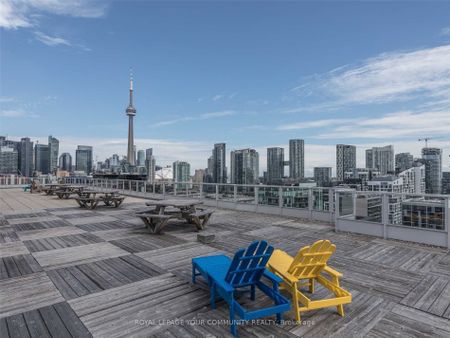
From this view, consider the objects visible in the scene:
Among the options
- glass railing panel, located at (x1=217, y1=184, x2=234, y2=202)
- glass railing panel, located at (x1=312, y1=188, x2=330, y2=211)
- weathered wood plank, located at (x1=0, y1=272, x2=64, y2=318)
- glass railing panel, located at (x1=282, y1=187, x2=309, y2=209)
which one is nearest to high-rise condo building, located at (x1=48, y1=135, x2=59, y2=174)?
glass railing panel, located at (x1=217, y1=184, x2=234, y2=202)

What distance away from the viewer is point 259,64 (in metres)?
27.0

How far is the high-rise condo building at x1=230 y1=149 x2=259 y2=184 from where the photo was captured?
72.2 feet

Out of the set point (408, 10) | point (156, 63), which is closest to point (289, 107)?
point (156, 63)

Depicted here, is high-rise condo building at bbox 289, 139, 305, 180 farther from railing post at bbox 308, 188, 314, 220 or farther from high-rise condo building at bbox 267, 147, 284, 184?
railing post at bbox 308, 188, 314, 220

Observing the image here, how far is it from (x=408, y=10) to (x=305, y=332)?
1400cm

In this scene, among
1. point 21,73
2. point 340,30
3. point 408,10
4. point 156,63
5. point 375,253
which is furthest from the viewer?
point 156,63

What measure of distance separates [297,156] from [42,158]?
66536mm

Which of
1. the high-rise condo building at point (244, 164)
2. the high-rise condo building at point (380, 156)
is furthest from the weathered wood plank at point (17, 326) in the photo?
the high-rise condo building at point (380, 156)

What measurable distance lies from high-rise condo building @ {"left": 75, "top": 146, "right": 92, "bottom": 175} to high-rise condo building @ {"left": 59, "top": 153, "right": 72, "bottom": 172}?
4.03 metres

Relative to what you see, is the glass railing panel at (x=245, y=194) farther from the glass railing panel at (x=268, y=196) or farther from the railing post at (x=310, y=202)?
the railing post at (x=310, y=202)

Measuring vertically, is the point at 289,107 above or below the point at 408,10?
above

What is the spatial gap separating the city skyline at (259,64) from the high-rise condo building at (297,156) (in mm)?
1065

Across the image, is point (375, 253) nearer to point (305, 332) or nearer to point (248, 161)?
point (305, 332)

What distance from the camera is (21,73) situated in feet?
49.6
